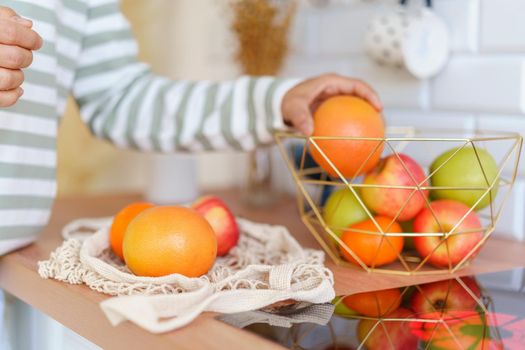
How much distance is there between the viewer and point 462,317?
62 cm

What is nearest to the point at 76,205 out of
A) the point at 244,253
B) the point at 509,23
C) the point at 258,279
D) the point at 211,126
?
the point at 211,126

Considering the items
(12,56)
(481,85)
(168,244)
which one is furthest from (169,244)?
(481,85)

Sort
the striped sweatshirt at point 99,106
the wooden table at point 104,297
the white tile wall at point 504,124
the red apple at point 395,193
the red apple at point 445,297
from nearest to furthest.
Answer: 1. the wooden table at point 104,297
2. the red apple at point 445,297
3. the red apple at point 395,193
4. the striped sweatshirt at point 99,106
5. the white tile wall at point 504,124

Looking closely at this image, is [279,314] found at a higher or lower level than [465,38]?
lower

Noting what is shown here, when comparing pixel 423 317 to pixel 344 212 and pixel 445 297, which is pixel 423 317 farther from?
pixel 344 212

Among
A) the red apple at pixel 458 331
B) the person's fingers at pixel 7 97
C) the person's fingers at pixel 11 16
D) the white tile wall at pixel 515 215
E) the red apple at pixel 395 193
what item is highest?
the person's fingers at pixel 11 16

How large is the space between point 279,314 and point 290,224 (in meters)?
0.49

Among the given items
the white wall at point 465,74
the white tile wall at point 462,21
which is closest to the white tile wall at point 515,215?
the white wall at point 465,74

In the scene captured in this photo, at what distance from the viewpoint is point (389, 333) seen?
570 mm

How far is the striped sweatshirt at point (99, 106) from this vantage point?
2.83 ft

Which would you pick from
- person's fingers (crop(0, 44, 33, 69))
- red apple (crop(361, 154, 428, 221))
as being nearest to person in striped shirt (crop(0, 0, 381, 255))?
person's fingers (crop(0, 44, 33, 69))

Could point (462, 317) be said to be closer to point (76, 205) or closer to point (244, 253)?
point (244, 253)

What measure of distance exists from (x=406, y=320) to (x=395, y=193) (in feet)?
0.58

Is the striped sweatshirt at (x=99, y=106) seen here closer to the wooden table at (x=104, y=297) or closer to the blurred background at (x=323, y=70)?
the wooden table at (x=104, y=297)
